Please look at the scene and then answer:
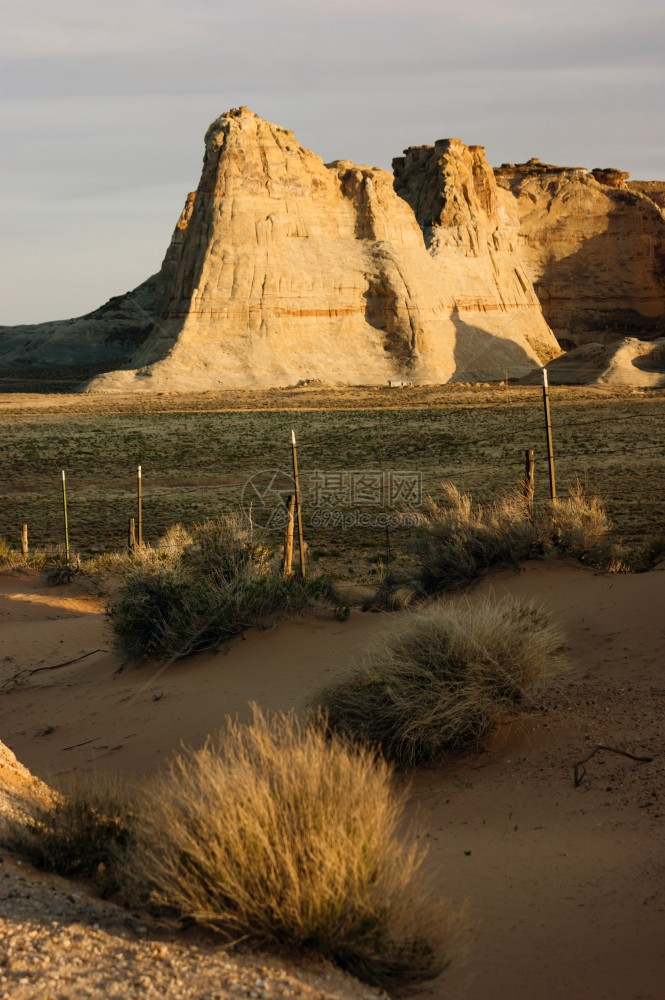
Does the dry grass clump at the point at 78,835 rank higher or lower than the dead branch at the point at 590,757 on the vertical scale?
higher

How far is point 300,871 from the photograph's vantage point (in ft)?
12.2

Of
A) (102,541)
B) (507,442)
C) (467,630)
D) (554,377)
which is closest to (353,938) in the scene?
(467,630)

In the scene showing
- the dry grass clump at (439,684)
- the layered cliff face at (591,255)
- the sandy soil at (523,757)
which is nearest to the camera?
the sandy soil at (523,757)

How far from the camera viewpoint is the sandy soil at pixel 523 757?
14.1ft

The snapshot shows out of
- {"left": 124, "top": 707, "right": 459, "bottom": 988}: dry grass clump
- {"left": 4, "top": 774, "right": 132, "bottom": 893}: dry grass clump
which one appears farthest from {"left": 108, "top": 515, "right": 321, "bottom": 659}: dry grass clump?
{"left": 124, "top": 707, "right": 459, "bottom": 988}: dry grass clump

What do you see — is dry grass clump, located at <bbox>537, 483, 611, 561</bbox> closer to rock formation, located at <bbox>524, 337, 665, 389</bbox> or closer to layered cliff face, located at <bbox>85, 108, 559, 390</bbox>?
layered cliff face, located at <bbox>85, 108, 559, 390</bbox>

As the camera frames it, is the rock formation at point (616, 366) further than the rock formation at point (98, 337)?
No

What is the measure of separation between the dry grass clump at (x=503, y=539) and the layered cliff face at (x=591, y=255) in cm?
6978

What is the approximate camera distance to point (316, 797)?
389 cm

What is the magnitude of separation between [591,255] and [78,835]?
81.9m

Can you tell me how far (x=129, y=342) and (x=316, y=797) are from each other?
311 feet

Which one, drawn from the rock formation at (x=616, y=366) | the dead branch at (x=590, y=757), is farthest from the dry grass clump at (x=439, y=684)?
the rock formation at (x=616, y=366)

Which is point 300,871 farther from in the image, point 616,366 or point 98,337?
point 98,337

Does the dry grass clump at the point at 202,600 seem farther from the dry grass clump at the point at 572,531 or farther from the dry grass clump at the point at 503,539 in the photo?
the dry grass clump at the point at 572,531
